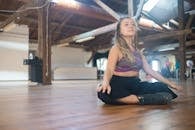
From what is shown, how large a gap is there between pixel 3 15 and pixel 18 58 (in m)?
1.69

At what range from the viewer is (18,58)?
1078cm

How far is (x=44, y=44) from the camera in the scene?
6.09 m

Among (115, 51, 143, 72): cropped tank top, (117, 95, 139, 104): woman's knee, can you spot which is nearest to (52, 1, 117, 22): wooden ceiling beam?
(115, 51, 143, 72): cropped tank top

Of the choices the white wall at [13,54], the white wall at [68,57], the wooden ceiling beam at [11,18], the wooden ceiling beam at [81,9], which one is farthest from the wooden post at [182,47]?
the white wall at [68,57]

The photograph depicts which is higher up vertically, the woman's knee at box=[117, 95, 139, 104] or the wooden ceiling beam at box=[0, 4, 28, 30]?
the wooden ceiling beam at box=[0, 4, 28, 30]

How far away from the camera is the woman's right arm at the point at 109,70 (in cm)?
190

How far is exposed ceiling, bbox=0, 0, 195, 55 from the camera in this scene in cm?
708

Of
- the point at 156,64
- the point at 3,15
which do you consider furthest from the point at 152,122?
the point at 156,64

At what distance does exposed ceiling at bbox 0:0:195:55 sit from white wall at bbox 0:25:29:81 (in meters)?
0.59

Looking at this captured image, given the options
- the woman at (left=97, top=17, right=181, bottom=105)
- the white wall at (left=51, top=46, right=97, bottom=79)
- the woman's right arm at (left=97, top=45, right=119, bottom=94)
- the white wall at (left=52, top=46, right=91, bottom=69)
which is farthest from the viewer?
A: the white wall at (left=52, top=46, right=91, bottom=69)

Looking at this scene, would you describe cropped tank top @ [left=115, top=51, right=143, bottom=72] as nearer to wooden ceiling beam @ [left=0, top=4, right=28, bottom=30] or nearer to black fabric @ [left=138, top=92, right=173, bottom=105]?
black fabric @ [left=138, top=92, right=173, bottom=105]

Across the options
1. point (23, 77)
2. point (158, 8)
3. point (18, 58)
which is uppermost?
point (158, 8)

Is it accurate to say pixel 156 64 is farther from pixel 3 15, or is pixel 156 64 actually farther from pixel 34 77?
pixel 34 77

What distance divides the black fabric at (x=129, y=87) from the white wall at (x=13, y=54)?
29.5ft
